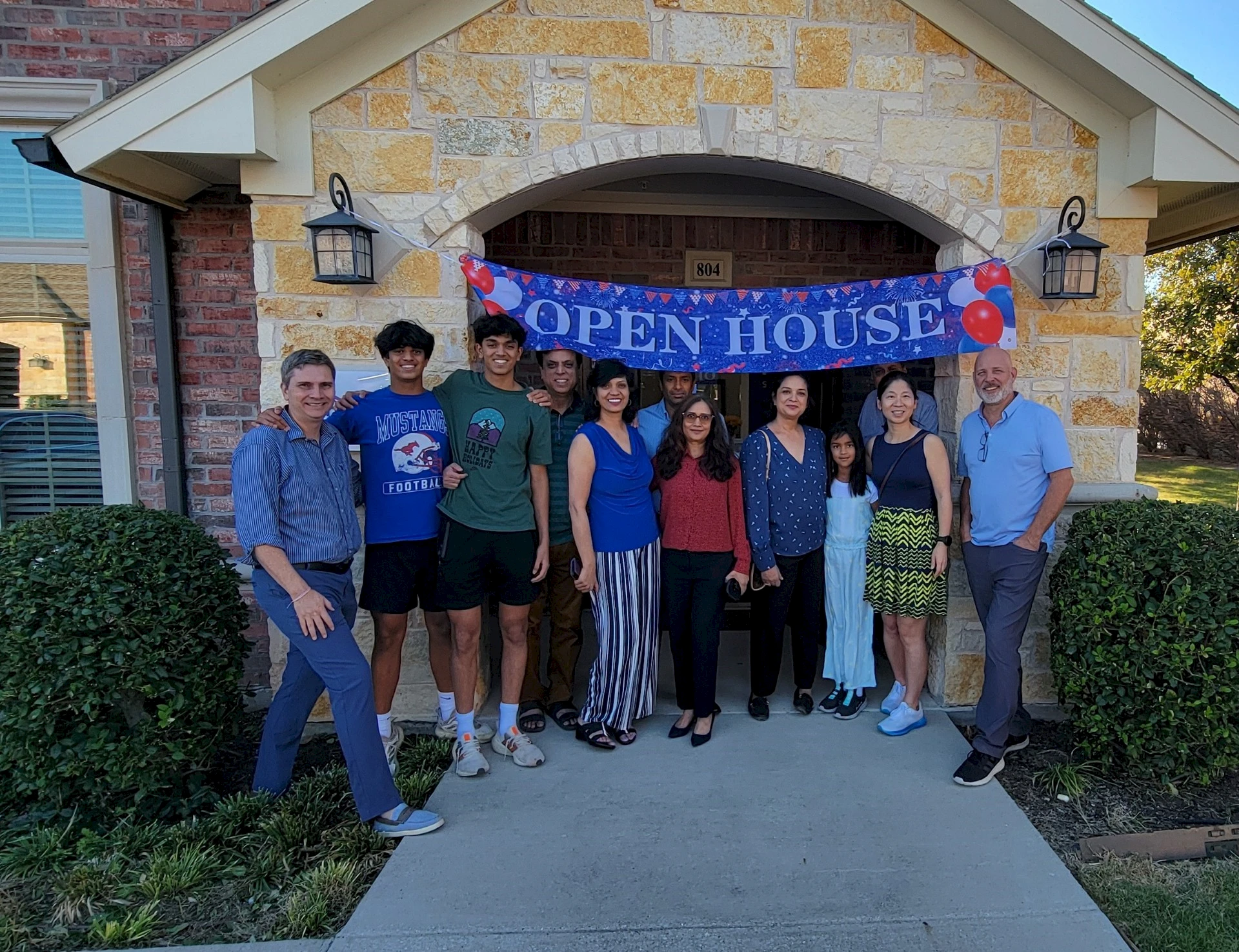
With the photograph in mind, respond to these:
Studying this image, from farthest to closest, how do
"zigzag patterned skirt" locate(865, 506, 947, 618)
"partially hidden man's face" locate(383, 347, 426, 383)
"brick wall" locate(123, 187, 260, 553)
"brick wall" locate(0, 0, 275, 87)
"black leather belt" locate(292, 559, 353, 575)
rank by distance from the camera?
"brick wall" locate(123, 187, 260, 553)
"brick wall" locate(0, 0, 275, 87)
"zigzag patterned skirt" locate(865, 506, 947, 618)
"partially hidden man's face" locate(383, 347, 426, 383)
"black leather belt" locate(292, 559, 353, 575)

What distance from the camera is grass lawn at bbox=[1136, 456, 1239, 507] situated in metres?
13.0

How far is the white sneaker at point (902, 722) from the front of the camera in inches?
155

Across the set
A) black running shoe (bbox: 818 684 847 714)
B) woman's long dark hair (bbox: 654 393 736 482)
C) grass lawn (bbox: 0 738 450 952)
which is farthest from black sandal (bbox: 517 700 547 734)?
black running shoe (bbox: 818 684 847 714)

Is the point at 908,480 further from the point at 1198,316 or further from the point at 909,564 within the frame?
the point at 1198,316

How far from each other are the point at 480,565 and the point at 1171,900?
111 inches

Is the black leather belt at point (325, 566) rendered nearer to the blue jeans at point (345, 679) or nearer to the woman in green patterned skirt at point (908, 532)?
the blue jeans at point (345, 679)

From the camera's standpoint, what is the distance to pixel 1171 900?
2.77 metres

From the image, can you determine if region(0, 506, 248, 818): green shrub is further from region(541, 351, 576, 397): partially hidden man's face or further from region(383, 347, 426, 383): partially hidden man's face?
region(541, 351, 576, 397): partially hidden man's face

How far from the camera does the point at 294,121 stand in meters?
3.84

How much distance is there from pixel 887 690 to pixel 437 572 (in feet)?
8.57

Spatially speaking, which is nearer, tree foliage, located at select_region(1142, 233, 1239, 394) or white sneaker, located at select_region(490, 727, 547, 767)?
white sneaker, located at select_region(490, 727, 547, 767)

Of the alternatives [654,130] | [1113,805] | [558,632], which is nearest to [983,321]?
[654,130]

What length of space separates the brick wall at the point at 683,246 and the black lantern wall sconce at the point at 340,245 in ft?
8.19

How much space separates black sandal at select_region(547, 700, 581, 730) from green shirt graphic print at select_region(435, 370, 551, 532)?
3.49ft
